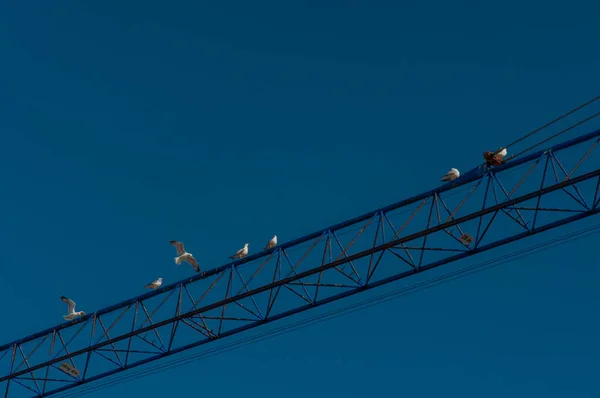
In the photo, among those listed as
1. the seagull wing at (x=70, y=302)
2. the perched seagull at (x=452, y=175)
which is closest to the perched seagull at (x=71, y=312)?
the seagull wing at (x=70, y=302)

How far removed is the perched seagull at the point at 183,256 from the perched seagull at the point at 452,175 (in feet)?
38.5

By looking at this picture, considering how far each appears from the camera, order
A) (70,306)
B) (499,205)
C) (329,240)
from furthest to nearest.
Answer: (70,306) → (329,240) → (499,205)

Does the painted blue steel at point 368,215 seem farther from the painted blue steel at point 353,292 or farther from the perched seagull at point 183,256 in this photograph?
the painted blue steel at point 353,292

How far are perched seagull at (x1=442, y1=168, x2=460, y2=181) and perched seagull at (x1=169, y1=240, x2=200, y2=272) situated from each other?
1172 centimetres

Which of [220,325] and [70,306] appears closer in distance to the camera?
[220,325]

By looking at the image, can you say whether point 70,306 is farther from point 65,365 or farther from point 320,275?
point 320,275

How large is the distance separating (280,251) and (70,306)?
11805mm

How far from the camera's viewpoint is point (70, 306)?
192 feet

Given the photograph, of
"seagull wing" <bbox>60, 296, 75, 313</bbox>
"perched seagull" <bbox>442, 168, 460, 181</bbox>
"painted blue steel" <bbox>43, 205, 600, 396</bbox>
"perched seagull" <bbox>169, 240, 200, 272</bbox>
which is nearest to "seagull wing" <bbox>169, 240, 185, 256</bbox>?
"perched seagull" <bbox>169, 240, 200, 272</bbox>

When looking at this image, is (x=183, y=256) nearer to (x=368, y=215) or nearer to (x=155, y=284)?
(x=155, y=284)

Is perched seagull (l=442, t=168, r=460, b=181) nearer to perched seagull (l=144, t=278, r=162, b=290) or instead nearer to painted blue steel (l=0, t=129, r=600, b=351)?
painted blue steel (l=0, t=129, r=600, b=351)

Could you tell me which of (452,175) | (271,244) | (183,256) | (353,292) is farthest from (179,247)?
(452,175)

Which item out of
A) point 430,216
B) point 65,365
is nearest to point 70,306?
point 65,365

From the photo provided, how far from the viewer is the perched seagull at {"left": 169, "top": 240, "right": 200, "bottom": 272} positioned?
54.7m
